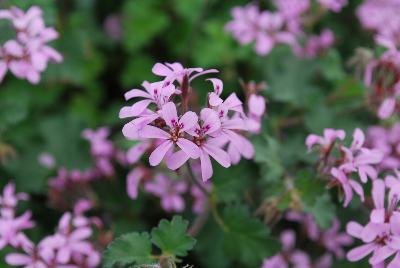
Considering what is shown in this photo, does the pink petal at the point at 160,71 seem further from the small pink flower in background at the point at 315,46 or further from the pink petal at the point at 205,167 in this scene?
the small pink flower in background at the point at 315,46

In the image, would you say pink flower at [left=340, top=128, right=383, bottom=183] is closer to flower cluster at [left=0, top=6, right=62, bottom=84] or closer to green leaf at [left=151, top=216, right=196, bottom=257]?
green leaf at [left=151, top=216, right=196, bottom=257]

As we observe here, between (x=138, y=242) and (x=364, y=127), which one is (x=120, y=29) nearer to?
(x=364, y=127)

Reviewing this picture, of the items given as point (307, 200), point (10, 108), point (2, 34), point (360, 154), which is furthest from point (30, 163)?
point (360, 154)

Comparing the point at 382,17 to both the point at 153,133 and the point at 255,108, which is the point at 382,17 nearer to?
the point at 255,108

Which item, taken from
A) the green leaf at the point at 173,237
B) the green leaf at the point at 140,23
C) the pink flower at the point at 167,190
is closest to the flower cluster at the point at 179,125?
the green leaf at the point at 173,237

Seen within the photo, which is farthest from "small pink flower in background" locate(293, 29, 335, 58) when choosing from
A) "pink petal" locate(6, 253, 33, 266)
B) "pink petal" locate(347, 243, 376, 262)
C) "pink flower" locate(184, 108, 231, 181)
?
"pink petal" locate(6, 253, 33, 266)
